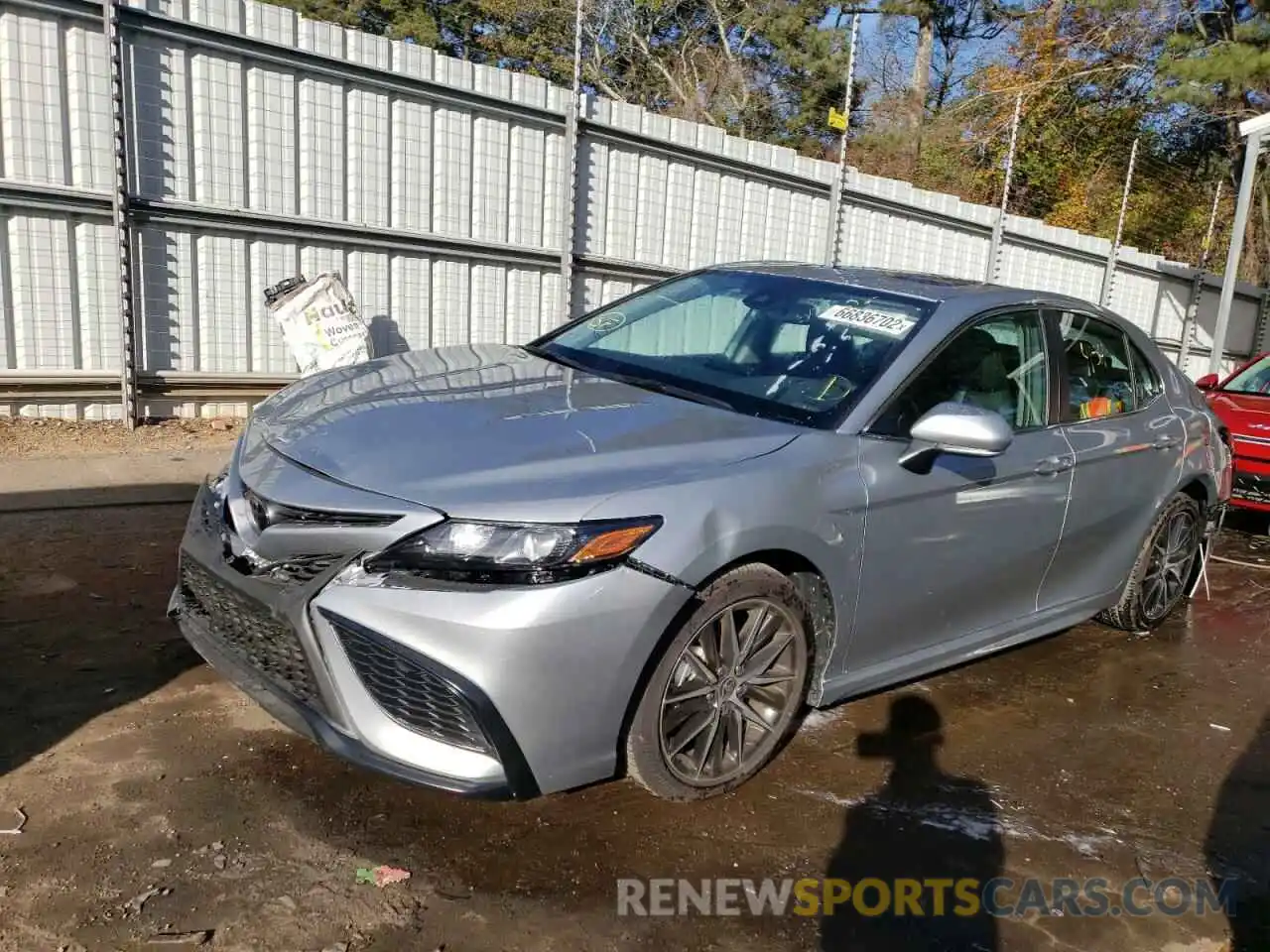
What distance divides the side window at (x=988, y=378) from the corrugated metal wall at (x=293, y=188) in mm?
5393

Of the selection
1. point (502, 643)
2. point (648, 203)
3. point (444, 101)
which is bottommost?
point (502, 643)

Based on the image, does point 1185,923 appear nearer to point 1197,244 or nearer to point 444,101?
point 444,101

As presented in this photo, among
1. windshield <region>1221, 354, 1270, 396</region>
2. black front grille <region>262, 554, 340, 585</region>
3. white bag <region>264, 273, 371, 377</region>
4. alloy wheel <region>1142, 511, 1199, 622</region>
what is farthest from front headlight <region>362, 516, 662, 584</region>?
windshield <region>1221, 354, 1270, 396</region>

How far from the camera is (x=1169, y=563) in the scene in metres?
5.16

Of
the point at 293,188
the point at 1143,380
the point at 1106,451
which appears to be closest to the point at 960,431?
the point at 1106,451

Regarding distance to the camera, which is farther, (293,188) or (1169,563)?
(293,188)

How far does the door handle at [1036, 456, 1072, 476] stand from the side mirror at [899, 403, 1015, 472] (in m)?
0.68

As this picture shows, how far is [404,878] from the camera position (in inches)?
105

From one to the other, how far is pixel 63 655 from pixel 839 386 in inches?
117

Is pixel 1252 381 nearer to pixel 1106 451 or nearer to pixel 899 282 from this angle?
pixel 1106 451

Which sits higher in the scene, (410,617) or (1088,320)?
(1088,320)

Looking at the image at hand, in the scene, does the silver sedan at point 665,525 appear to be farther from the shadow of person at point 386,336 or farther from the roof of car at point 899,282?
the shadow of person at point 386,336

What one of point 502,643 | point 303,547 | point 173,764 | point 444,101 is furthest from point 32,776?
point 444,101

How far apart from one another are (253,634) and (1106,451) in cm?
344
